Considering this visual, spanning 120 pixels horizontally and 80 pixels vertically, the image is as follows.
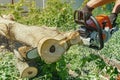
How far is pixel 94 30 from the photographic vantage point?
4.26 metres

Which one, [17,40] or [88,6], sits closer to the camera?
[88,6]

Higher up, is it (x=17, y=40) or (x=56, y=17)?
(x=17, y=40)

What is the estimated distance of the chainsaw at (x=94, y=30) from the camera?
4223 millimetres

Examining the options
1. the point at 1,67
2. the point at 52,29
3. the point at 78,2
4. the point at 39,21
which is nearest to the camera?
the point at 52,29

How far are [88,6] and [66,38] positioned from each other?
16.4 inches

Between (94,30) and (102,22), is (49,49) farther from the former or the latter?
(102,22)

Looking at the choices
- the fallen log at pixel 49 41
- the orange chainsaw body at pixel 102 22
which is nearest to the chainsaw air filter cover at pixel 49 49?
the fallen log at pixel 49 41

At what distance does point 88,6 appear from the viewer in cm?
439

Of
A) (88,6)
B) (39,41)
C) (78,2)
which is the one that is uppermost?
(88,6)

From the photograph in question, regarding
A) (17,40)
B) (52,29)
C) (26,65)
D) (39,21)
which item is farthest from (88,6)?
(39,21)

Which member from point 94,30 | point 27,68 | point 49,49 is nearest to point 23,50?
point 27,68

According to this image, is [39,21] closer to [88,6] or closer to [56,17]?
[56,17]

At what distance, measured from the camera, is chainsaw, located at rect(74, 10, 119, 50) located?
4.22 meters

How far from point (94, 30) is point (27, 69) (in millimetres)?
1025
